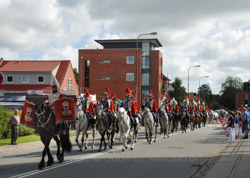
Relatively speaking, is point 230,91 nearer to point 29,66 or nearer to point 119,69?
point 119,69

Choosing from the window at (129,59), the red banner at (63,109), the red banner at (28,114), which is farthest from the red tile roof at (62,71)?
the red banner at (28,114)

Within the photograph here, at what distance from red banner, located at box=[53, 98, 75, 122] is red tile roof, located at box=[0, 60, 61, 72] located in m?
49.7

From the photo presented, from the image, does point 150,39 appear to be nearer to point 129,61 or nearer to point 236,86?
point 129,61

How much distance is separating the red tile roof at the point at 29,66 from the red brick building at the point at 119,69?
14287 millimetres

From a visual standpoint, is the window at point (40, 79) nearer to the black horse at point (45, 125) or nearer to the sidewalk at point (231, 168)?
the black horse at point (45, 125)

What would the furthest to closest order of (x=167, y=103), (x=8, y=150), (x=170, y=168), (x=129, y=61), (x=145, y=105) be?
(x=129, y=61) < (x=167, y=103) < (x=145, y=105) < (x=8, y=150) < (x=170, y=168)

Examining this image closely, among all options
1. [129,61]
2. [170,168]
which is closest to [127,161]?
[170,168]

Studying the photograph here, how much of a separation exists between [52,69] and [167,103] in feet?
123

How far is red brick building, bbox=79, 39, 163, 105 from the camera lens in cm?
7706

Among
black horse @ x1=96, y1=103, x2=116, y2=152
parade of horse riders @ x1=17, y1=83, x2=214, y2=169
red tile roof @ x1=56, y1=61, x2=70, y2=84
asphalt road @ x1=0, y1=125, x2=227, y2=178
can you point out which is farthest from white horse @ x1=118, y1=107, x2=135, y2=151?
red tile roof @ x1=56, y1=61, x2=70, y2=84

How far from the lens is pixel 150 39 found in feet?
253

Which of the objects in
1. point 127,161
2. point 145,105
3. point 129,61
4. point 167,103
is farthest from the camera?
point 129,61

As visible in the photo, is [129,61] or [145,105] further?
[129,61]

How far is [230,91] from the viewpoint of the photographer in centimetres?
16350
